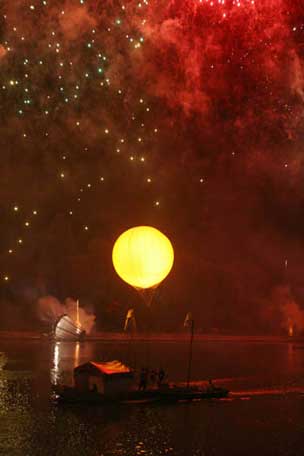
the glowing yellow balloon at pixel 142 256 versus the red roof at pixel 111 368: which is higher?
the glowing yellow balloon at pixel 142 256

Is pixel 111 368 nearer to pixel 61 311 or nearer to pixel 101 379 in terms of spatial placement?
pixel 101 379

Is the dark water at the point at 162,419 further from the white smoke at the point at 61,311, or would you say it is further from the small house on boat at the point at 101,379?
the white smoke at the point at 61,311

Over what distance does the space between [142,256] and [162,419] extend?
4.87m

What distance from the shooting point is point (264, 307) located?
1651 inches

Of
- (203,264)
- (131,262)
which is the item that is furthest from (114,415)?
(203,264)

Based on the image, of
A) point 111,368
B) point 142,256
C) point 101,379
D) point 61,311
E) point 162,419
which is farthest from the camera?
point 61,311

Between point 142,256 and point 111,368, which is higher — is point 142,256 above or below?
above

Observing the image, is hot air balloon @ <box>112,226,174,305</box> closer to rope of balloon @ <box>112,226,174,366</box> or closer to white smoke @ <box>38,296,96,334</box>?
rope of balloon @ <box>112,226,174,366</box>

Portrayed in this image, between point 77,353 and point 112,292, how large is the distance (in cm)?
1263

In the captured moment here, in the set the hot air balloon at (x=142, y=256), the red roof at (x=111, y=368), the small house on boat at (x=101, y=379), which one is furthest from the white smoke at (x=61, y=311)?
the small house on boat at (x=101, y=379)

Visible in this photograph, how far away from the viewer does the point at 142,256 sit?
17.2 m

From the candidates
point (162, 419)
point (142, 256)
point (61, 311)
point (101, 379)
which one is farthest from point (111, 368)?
point (61, 311)

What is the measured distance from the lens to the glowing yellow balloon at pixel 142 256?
17.3 meters

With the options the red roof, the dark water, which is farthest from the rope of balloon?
the dark water
